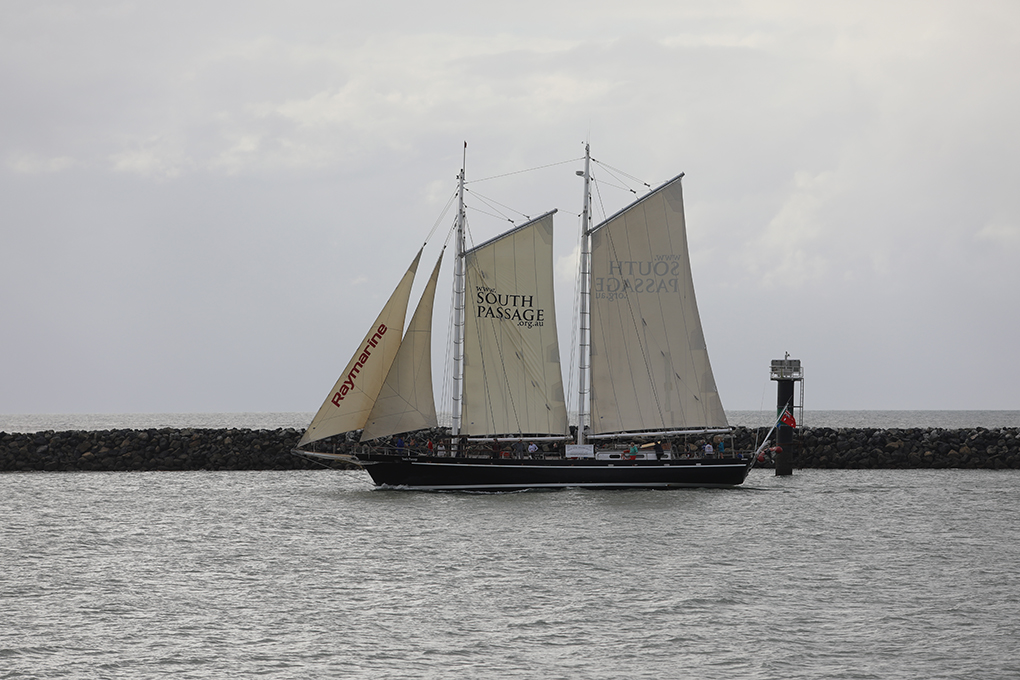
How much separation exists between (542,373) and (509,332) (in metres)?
2.11

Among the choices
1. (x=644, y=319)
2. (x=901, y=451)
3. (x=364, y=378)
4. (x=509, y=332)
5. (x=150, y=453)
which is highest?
(x=644, y=319)

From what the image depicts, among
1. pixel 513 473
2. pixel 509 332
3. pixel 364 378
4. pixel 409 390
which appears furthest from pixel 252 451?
pixel 509 332

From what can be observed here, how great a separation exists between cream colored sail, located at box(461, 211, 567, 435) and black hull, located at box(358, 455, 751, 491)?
4.73 ft

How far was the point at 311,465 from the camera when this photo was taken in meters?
56.4

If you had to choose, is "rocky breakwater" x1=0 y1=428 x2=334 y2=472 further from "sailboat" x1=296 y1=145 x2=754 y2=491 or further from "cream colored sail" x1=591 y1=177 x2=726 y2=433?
"cream colored sail" x1=591 y1=177 x2=726 y2=433

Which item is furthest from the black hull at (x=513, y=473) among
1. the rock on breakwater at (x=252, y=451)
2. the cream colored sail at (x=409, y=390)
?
the rock on breakwater at (x=252, y=451)

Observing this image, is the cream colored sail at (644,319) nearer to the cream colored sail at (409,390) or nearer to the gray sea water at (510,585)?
the gray sea water at (510,585)

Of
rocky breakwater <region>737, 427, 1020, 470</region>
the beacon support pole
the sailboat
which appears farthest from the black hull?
rocky breakwater <region>737, 427, 1020, 470</region>

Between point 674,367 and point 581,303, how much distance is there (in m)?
4.57

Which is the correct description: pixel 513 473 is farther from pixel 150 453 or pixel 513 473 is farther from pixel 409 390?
pixel 150 453

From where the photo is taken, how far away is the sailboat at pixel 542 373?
41219 millimetres

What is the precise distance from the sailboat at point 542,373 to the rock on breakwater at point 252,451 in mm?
13758

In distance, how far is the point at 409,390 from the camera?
134 feet

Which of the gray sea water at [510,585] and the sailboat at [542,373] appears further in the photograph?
the sailboat at [542,373]
